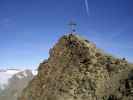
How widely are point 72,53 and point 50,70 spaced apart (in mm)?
10255

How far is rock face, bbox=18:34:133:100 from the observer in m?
80.6

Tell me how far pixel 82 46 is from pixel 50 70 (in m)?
14.1

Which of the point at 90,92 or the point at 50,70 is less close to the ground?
the point at 50,70

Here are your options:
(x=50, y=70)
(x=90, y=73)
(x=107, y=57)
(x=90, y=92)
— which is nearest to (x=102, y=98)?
(x=90, y=92)

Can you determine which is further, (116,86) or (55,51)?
(55,51)

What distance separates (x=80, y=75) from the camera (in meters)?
85.8

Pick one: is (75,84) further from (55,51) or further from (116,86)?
(55,51)

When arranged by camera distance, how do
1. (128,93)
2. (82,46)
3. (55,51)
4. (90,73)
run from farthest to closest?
(55,51)
(82,46)
(90,73)
(128,93)

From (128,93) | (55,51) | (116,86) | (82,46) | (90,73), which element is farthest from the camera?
(55,51)

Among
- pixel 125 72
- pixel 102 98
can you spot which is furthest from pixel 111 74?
pixel 102 98

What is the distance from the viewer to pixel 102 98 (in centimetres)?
7869

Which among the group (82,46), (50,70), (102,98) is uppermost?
(82,46)

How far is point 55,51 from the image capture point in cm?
9950

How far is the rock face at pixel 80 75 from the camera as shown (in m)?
80.6
